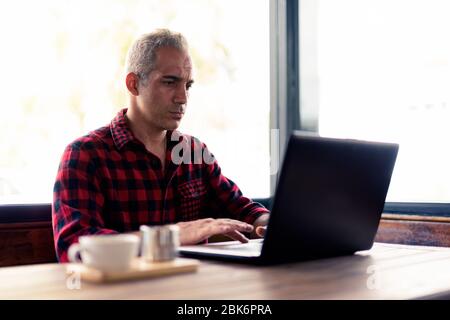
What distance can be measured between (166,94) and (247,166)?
1.11m

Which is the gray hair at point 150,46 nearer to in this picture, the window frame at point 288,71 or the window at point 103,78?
the window at point 103,78

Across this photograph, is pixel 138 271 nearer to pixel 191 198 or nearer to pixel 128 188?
pixel 128 188

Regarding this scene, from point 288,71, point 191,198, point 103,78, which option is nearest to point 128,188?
point 191,198

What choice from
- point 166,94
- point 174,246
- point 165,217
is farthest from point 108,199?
point 174,246

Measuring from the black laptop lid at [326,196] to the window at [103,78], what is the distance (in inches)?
48.3

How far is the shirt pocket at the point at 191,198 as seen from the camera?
2.13 metres

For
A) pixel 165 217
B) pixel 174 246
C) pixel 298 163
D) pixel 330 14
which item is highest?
pixel 330 14

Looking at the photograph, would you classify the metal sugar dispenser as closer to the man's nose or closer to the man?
the man

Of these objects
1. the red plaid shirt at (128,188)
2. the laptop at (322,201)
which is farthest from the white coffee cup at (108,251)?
the red plaid shirt at (128,188)

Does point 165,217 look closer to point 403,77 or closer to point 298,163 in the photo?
point 298,163

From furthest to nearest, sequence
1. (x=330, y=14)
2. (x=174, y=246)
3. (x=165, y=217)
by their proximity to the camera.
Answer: (x=330, y=14) < (x=165, y=217) < (x=174, y=246)

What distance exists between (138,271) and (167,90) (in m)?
1.11

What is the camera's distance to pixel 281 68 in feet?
10.0

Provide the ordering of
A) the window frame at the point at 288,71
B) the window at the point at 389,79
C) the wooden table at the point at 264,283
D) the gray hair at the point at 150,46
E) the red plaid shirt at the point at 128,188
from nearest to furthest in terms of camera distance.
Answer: the wooden table at the point at 264,283 → the red plaid shirt at the point at 128,188 → the gray hair at the point at 150,46 → the window at the point at 389,79 → the window frame at the point at 288,71
